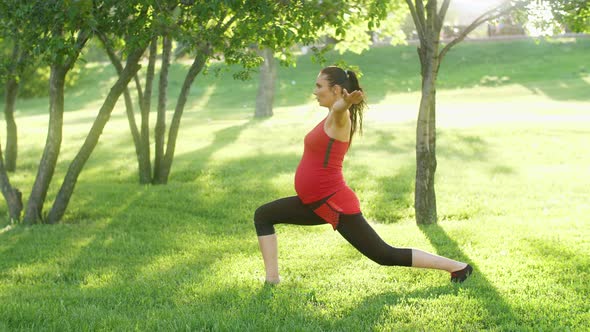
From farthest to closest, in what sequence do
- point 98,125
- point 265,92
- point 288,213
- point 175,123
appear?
point 265,92
point 175,123
point 98,125
point 288,213

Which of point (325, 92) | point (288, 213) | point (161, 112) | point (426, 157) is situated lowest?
point (426, 157)

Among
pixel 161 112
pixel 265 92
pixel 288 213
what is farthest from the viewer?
pixel 265 92

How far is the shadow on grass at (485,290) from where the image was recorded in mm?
5336

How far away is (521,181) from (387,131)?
8667 millimetres

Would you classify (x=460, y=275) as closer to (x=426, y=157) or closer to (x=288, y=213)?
(x=288, y=213)

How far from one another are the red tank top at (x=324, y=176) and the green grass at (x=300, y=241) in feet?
2.61

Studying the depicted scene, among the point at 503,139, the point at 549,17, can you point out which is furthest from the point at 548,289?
the point at 503,139

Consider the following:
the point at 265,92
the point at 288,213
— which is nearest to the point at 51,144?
the point at 288,213

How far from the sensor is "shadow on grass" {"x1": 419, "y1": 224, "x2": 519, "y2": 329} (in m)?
5.34

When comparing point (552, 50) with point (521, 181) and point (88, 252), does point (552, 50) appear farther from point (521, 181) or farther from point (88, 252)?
point (88, 252)

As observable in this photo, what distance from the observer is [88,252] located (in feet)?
28.2

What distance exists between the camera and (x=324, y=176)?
5727 mm

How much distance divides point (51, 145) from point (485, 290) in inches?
270

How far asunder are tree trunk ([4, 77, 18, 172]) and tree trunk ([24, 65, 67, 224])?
17.5ft
